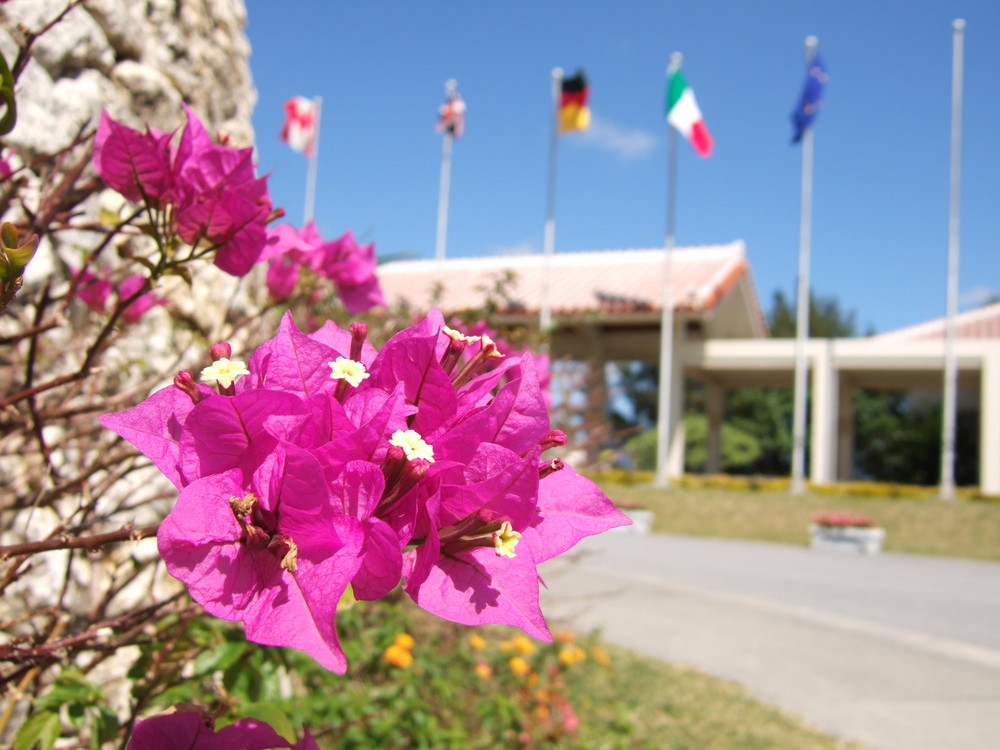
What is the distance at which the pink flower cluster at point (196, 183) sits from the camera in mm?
811

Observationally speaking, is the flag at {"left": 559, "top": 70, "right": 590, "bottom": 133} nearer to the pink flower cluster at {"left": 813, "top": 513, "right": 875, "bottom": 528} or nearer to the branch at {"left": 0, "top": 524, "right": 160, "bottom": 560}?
the pink flower cluster at {"left": 813, "top": 513, "right": 875, "bottom": 528}

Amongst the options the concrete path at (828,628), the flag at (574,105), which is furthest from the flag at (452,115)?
the concrete path at (828,628)

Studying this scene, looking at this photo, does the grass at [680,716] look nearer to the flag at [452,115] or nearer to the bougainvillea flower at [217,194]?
the bougainvillea flower at [217,194]

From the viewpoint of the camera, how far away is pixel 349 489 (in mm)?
485

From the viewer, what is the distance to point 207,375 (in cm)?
52

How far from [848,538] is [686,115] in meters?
7.64

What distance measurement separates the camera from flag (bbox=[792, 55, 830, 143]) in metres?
15.3

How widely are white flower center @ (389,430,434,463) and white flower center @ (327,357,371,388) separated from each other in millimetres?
44

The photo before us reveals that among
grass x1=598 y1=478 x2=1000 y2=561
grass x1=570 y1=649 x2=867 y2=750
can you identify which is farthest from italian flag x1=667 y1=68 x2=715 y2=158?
grass x1=570 y1=649 x2=867 y2=750

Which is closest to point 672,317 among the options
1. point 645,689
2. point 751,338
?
point 751,338

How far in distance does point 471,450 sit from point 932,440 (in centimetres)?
2571

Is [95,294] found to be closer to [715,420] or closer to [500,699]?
[500,699]

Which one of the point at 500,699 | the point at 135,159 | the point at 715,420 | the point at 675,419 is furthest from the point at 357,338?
the point at 715,420

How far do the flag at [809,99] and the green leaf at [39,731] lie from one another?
16.8 m
